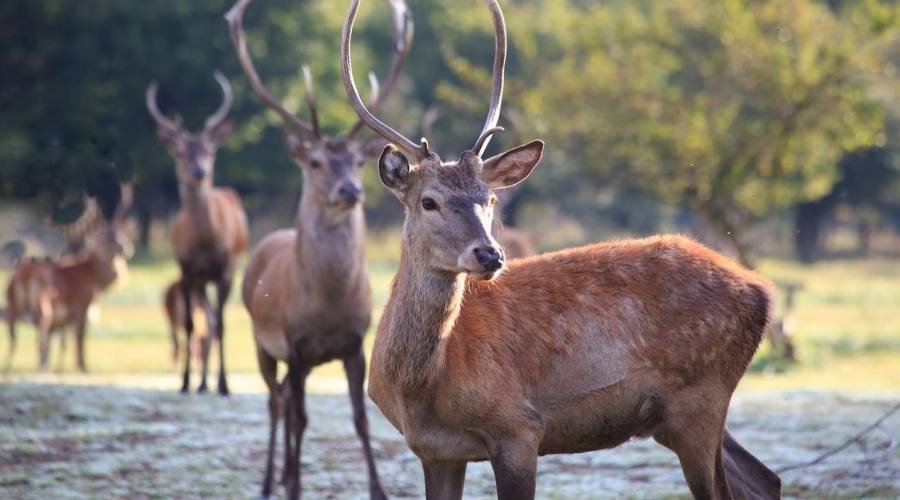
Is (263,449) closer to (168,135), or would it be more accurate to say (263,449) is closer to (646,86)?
(168,135)

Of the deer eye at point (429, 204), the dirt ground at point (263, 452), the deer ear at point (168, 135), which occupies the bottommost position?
the dirt ground at point (263, 452)

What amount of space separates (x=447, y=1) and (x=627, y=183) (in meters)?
27.6

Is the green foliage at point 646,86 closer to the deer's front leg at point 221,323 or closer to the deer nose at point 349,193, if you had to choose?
the deer's front leg at point 221,323

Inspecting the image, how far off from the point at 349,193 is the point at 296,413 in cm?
142

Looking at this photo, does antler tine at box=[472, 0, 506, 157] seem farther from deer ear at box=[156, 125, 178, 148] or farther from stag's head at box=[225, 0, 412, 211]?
deer ear at box=[156, 125, 178, 148]

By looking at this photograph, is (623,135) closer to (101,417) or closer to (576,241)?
(101,417)

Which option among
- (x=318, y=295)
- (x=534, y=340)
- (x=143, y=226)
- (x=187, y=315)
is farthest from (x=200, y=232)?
(x=143, y=226)

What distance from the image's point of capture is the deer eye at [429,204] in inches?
220

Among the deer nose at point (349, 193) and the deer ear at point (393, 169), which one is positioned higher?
the deer nose at point (349, 193)

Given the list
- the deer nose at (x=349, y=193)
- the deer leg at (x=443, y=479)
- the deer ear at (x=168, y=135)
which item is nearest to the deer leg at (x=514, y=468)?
the deer leg at (x=443, y=479)

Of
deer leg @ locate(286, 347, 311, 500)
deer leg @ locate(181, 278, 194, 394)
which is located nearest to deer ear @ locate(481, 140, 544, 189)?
deer leg @ locate(286, 347, 311, 500)

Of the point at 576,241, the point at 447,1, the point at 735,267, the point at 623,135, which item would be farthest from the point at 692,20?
the point at 447,1

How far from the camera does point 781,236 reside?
51938mm

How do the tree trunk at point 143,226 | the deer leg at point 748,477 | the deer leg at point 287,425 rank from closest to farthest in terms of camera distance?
1. the deer leg at point 748,477
2. the deer leg at point 287,425
3. the tree trunk at point 143,226
